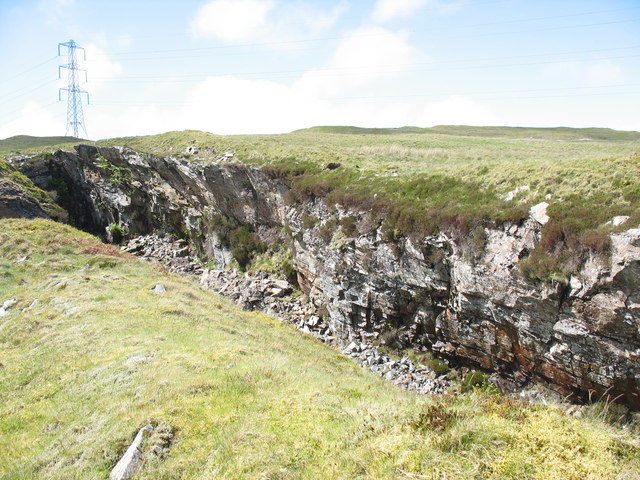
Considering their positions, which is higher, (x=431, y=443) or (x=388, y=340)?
(x=431, y=443)

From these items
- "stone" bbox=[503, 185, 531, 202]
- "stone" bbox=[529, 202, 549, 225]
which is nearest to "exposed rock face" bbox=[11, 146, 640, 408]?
"stone" bbox=[529, 202, 549, 225]

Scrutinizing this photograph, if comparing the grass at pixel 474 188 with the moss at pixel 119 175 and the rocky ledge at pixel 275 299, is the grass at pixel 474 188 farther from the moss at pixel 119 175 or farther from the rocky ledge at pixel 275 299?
the moss at pixel 119 175

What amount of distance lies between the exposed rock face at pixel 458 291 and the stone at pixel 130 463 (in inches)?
472

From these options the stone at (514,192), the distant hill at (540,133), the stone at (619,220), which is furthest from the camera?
the distant hill at (540,133)

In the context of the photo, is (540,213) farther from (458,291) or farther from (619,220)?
(458,291)

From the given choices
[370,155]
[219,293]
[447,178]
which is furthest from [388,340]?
[370,155]

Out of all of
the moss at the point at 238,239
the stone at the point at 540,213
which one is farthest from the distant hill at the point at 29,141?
the stone at the point at 540,213

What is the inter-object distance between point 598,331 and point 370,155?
113ft

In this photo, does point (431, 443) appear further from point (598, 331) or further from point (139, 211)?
point (139, 211)

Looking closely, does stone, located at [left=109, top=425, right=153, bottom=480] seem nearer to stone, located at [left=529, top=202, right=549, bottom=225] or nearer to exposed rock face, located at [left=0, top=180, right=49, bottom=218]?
stone, located at [left=529, top=202, right=549, bottom=225]

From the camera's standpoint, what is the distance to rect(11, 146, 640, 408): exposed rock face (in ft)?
60.1

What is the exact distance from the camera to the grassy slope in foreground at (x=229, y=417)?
23.9ft

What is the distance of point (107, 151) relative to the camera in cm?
6025

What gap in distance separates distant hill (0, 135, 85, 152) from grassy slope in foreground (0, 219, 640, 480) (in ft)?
276
